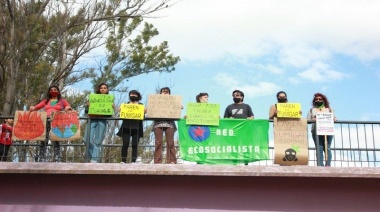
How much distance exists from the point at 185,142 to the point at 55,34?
10.5m

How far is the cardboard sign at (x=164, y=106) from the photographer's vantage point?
30.8 ft

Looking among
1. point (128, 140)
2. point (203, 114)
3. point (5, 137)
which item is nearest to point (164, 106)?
point (203, 114)

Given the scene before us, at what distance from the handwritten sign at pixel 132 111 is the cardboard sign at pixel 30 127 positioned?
1.47 metres

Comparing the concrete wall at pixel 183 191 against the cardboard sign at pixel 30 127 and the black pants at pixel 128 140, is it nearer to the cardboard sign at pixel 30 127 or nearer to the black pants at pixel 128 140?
the black pants at pixel 128 140

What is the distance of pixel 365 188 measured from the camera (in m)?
8.57

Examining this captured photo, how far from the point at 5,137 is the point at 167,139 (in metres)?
3.29

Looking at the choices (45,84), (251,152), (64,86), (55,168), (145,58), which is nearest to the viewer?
(55,168)

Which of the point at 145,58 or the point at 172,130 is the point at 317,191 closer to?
the point at 172,130

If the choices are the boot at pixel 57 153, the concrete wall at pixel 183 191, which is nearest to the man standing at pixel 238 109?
the concrete wall at pixel 183 191

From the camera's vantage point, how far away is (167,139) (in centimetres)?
927

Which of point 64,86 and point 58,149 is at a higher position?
point 64,86

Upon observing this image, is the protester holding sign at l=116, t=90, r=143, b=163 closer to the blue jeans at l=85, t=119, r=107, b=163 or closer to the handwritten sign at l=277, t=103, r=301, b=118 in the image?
the blue jeans at l=85, t=119, r=107, b=163

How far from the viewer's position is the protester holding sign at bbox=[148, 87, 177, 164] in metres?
9.11

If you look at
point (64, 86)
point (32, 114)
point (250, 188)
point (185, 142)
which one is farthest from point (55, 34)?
point (250, 188)
